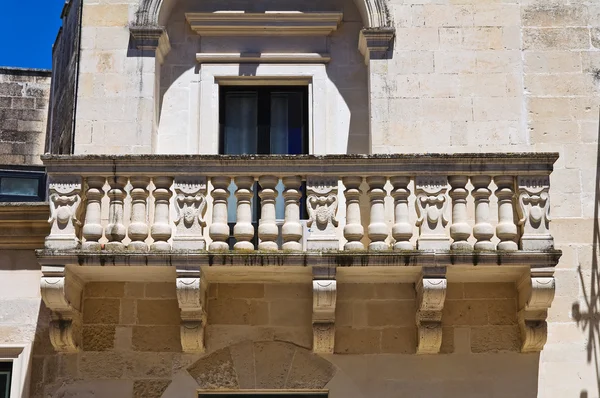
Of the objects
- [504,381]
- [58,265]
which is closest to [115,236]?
[58,265]

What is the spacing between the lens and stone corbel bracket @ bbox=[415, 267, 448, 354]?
1120 cm

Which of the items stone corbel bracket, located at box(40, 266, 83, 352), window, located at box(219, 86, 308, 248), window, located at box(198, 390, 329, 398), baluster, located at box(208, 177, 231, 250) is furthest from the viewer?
window, located at box(219, 86, 308, 248)

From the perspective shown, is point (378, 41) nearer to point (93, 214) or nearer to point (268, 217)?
point (268, 217)

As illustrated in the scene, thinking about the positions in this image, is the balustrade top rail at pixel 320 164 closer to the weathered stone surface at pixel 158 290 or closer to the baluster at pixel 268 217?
the baluster at pixel 268 217

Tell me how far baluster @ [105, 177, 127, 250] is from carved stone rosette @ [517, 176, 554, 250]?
391 centimetres

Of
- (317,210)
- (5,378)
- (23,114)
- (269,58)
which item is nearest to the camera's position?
(317,210)

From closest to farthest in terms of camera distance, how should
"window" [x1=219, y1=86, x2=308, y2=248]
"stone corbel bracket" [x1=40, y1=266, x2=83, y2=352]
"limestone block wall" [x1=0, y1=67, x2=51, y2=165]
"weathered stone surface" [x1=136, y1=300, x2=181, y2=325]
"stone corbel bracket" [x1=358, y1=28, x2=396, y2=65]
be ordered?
"stone corbel bracket" [x1=40, y1=266, x2=83, y2=352]
"weathered stone surface" [x1=136, y1=300, x2=181, y2=325]
"stone corbel bracket" [x1=358, y1=28, x2=396, y2=65]
"window" [x1=219, y1=86, x2=308, y2=248]
"limestone block wall" [x1=0, y1=67, x2=51, y2=165]

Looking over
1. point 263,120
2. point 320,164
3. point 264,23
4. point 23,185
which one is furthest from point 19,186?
point 320,164

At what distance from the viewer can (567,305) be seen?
1204cm

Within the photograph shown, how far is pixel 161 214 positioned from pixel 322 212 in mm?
1580

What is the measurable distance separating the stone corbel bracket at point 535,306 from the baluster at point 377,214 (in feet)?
4.85

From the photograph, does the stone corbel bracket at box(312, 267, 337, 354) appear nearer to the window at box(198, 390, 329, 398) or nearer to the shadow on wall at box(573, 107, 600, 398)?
the window at box(198, 390, 329, 398)

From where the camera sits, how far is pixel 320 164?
11.3m

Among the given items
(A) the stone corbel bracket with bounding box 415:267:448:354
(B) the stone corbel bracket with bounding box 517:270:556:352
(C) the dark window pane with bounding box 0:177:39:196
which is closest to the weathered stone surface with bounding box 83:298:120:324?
(C) the dark window pane with bounding box 0:177:39:196
